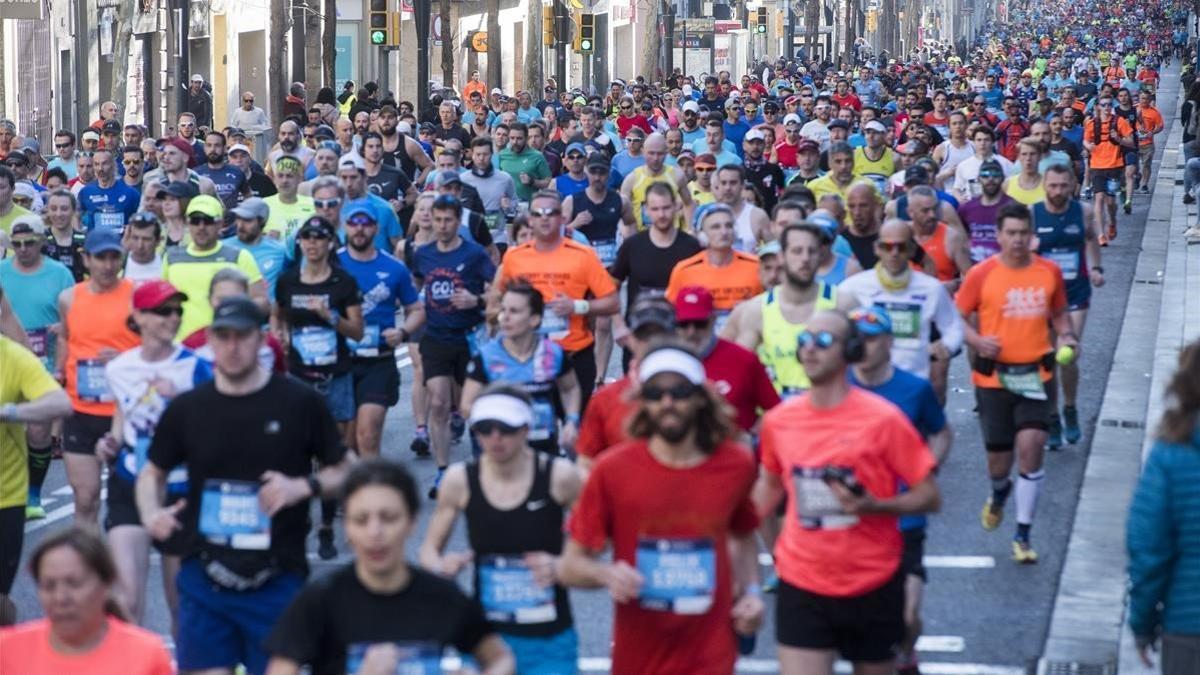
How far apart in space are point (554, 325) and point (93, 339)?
2903 millimetres

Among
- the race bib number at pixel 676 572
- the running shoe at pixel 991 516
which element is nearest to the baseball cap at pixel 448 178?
the running shoe at pixel 991 516

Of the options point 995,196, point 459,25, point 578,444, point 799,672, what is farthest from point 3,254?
point 459,25

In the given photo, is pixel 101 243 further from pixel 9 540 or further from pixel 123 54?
pixel 123 54

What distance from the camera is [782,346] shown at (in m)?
10.1

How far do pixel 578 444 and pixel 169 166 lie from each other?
1024cm

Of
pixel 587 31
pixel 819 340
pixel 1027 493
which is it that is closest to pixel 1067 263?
pixel 1027 493

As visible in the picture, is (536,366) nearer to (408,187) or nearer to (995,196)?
(995,196)

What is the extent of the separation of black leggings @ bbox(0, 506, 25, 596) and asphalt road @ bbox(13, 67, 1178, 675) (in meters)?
1.39

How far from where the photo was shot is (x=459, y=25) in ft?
220

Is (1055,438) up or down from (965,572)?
up

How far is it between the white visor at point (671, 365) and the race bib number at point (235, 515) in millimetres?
1480

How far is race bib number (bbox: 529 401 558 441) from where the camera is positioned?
1064 cm

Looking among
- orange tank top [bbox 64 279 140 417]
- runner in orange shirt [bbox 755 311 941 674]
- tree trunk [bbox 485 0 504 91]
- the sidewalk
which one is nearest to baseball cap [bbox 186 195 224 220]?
orange tank top [bbox 64 279 140 417]

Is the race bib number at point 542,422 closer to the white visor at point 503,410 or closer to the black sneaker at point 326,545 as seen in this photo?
the black sneaker at point 326,545
